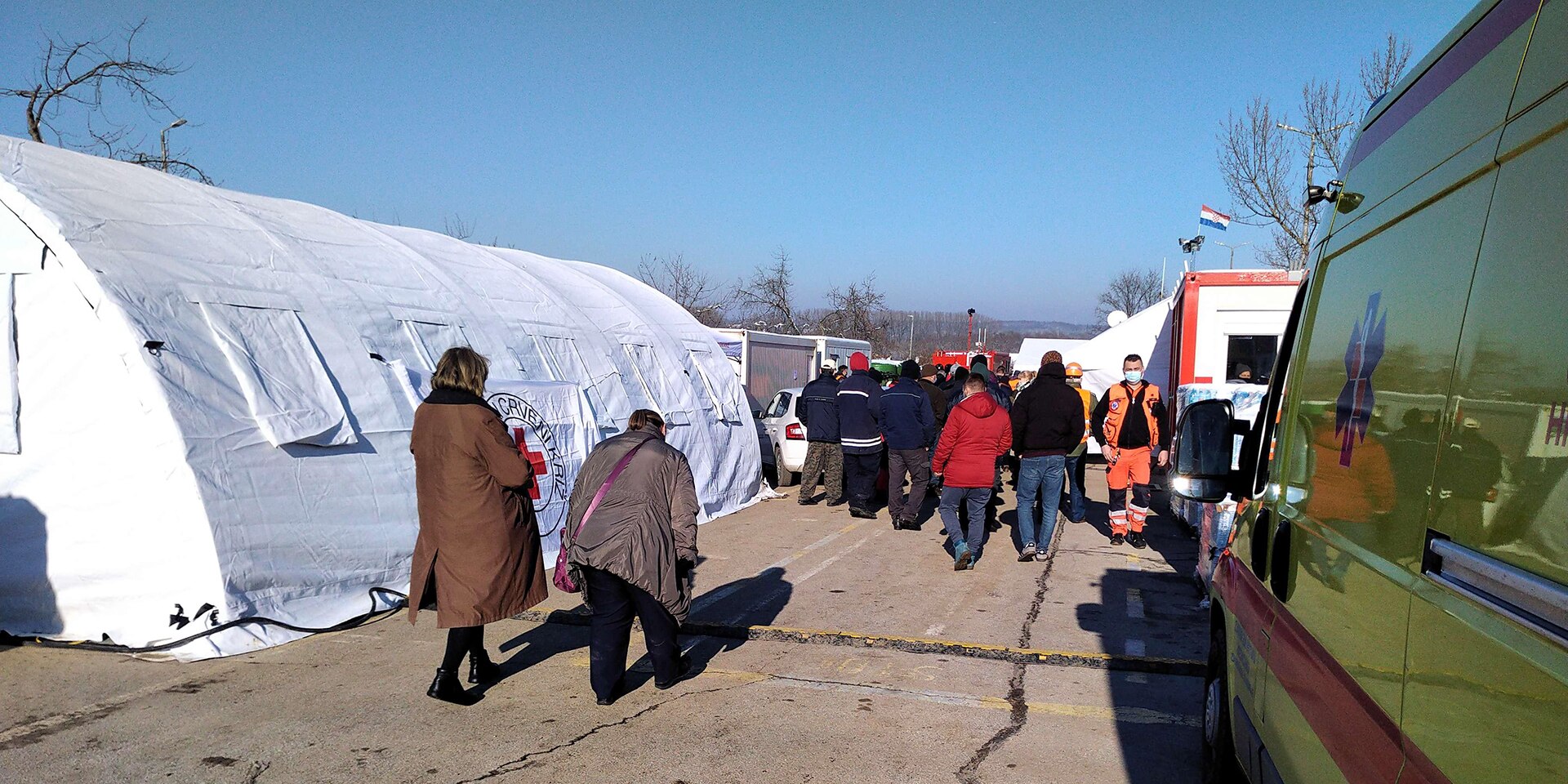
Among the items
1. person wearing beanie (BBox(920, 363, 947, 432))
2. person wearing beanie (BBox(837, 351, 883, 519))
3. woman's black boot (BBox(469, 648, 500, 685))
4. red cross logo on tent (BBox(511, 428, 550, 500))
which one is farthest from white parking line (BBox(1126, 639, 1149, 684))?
person wearing beanie (BBox(920, 363, 947, 432))

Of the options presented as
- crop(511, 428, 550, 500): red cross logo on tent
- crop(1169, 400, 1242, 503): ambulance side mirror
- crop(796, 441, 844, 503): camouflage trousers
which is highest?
crop(1169, 400, 1242, 503): ambulance side mirror

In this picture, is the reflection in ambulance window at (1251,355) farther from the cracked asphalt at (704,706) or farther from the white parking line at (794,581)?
the cracked asphalt at (704,706)

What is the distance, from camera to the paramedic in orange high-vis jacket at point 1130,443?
1043 cm

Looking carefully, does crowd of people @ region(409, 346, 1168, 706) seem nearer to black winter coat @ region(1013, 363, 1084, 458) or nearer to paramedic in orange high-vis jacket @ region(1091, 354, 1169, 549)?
black winter coat @ region(1013, 363, 1084, 458)

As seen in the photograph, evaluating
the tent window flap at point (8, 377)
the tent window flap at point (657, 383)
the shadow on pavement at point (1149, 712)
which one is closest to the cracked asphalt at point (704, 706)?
the shadow on pavement at point (1149, 712)

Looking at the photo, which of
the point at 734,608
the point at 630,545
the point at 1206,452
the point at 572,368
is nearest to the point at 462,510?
the point at 630,545

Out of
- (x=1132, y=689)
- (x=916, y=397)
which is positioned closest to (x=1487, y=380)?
(x=1132, y=689)

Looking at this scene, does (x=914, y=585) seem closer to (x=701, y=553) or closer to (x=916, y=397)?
(x=701, y=553)

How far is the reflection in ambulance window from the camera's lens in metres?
13.6

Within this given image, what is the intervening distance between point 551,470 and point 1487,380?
30.1 ft

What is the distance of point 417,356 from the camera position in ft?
30.6

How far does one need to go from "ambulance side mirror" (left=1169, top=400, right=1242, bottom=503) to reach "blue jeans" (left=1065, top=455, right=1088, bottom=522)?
8395 millimetres

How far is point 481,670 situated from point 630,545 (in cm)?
127

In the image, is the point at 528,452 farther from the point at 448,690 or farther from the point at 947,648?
the point at 947,648
